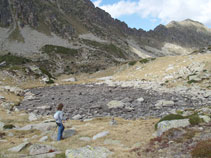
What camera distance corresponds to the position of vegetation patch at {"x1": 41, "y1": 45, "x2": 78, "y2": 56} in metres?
127

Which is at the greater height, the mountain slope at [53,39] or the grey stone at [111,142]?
the mountain slope at [53,39]

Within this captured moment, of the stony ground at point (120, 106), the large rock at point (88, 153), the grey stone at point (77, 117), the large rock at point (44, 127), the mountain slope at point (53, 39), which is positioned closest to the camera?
the large rock at point (88, 153)

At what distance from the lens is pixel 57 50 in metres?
131

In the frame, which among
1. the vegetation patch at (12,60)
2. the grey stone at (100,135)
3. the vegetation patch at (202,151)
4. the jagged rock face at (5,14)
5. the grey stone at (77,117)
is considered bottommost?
the grey stone at (100,135)

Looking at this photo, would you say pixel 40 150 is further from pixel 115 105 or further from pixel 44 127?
pixel 115 105

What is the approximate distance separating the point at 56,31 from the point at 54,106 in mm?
143042

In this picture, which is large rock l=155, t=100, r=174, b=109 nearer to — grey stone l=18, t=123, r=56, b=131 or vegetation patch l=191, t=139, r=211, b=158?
grey stone l=18, t=123, r=56, b=131

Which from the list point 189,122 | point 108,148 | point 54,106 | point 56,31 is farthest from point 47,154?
point 56,31

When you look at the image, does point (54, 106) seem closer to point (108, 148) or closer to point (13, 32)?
point (108, 148)

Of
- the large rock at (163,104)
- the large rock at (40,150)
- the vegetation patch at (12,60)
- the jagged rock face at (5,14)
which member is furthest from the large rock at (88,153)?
the jagged rock face at (5,14)

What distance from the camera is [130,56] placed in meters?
178

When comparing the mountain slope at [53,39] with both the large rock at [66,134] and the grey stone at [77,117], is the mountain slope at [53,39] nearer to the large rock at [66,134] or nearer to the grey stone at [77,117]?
the grey stone at [77,117]

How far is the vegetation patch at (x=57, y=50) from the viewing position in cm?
12729

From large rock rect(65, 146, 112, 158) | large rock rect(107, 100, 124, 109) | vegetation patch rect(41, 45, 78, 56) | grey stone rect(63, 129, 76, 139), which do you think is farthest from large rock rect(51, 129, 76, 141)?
vegetation patch rect(41, 45, 78, 56)
